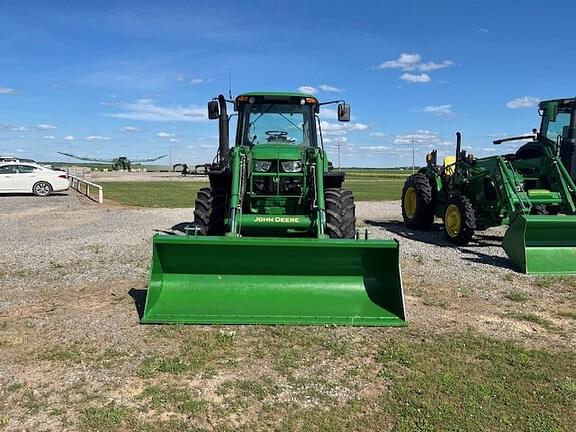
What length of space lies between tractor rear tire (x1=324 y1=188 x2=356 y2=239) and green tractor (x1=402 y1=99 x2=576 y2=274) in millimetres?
2561

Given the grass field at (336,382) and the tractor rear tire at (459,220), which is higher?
the tractor rear tire at (459,220)

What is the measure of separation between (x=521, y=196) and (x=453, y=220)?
4.53 ft

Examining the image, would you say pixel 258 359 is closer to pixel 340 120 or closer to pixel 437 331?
pixel 437 331

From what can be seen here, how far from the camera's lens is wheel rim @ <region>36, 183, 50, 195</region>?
76.0ft

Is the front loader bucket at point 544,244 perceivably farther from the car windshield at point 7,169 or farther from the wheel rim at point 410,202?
the car windshield at point 7,169

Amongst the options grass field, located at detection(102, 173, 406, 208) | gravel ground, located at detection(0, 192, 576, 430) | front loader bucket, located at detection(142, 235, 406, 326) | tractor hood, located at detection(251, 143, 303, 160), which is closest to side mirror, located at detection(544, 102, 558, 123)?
gravel ground, located at detection(0, 192, 576, 430)

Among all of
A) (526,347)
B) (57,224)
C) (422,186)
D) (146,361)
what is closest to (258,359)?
(146,361)

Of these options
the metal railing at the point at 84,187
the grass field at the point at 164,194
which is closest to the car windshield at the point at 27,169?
the metal railing at the point at 84,187

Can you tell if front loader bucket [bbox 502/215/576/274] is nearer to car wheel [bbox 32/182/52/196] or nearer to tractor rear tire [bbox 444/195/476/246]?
tractor rear tire [bbox 444/195/476/246]

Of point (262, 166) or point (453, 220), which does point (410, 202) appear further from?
point (262, 166)

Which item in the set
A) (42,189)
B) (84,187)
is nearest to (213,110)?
(42,189)

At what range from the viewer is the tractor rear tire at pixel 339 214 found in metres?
7.46

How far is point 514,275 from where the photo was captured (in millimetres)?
7555

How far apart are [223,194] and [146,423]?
562 centimetres
